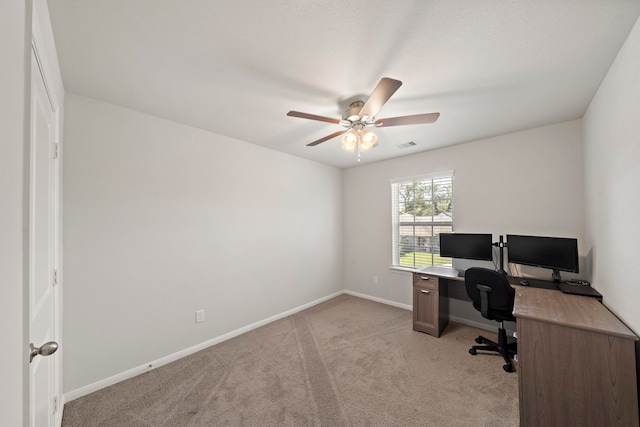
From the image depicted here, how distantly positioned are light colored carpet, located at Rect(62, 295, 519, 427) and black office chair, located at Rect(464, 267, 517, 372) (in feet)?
0.37

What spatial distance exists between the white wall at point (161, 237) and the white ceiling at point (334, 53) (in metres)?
0.38

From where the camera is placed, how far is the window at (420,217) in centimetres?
375

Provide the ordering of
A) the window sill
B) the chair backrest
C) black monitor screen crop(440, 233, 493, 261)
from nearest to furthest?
1. the chair backrest
2. black monitor screen crop(440, 233, 493, 261)
3. the window sill

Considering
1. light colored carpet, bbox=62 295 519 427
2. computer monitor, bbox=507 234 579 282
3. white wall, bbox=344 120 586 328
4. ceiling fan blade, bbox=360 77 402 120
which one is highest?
ceiling fan blade, bbox=360 77 402 120

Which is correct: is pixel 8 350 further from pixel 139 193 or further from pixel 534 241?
pixel 534 241

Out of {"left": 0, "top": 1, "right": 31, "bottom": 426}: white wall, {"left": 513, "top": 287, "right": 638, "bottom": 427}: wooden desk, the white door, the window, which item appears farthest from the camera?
the window

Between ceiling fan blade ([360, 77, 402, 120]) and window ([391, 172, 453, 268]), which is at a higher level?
ceiling fan blade ([360, 77, 402, 120])

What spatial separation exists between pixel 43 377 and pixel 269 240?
245 cm

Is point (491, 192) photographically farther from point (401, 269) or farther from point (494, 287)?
point (401, 269)

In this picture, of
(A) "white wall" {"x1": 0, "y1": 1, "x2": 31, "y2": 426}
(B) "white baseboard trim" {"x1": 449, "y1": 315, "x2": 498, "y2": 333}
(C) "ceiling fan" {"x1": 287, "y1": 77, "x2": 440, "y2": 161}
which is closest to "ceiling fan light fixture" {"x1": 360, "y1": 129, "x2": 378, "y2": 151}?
(C) "ceiling fan" {"x1": 287, "y1": 77, "x2": 440, "y2": 161}

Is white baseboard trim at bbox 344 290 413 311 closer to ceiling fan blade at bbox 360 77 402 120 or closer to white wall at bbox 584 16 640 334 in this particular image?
white wall at bbox 584 16 640 334

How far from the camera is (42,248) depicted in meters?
1.40

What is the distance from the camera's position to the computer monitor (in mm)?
2500

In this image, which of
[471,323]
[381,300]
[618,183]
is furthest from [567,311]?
[381,300]
